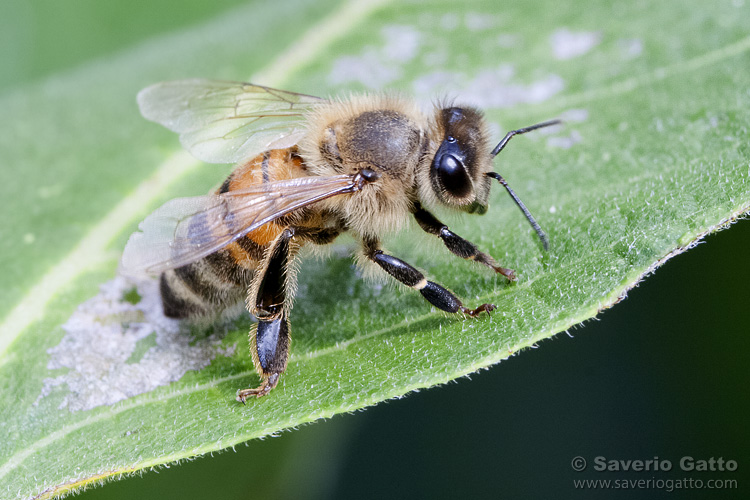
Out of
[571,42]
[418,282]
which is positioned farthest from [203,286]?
[571,42]

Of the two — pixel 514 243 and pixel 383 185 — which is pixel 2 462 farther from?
pixel 514 243

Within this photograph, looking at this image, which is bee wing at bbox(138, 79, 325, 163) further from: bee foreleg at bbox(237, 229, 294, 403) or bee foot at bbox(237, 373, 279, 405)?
bee foot at bbox(237, 373, 279, 405)

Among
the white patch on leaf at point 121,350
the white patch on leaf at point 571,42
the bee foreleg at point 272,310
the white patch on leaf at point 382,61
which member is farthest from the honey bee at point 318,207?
the white patch on leaf at point 571,42

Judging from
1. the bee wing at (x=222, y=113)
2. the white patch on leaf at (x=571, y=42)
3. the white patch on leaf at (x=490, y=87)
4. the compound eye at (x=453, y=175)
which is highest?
the white patch on leaf at (x=571, y=42)

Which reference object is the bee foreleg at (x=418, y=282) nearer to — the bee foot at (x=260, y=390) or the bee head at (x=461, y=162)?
the bee head at (x=461, y=162)

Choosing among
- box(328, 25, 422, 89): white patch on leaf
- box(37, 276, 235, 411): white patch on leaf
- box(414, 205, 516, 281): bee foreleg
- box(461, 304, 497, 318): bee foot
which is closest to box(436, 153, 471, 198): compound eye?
box(414, 205, 516, 281): bee foreleg

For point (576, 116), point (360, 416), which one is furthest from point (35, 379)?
point (576, 116)
